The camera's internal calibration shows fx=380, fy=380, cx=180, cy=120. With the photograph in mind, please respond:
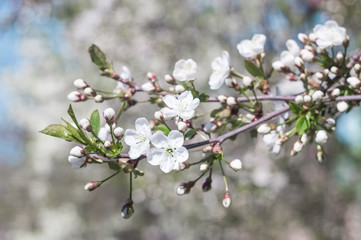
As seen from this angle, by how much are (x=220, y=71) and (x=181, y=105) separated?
27 centimetres

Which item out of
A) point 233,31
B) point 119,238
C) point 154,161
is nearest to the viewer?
point 154,161

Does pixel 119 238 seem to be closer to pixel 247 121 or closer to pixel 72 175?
pixel 72 175

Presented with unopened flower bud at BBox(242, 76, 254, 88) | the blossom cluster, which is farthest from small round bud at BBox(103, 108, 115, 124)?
unopened flower bud at BBox(242, 76, 254, 88)

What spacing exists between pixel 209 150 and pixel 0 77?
9.26m

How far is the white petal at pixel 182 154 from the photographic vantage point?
0.80 metres

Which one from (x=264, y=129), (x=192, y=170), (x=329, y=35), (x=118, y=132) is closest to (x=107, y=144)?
(x=118, y=132)

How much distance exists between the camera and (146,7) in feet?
14.9

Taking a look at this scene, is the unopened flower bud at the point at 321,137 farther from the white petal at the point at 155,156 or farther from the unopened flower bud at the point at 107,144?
the unopened flower bud at the point at 107,144

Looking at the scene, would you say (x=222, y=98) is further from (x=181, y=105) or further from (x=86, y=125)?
(x=86, y=125)

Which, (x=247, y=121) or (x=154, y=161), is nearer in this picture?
(x=154, y=161)

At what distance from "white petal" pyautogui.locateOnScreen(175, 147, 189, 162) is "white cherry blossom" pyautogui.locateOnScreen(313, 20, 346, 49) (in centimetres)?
48

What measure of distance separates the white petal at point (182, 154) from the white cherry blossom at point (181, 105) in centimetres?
8

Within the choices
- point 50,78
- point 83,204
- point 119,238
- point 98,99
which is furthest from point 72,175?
point 98,99

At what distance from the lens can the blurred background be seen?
3.61 m
